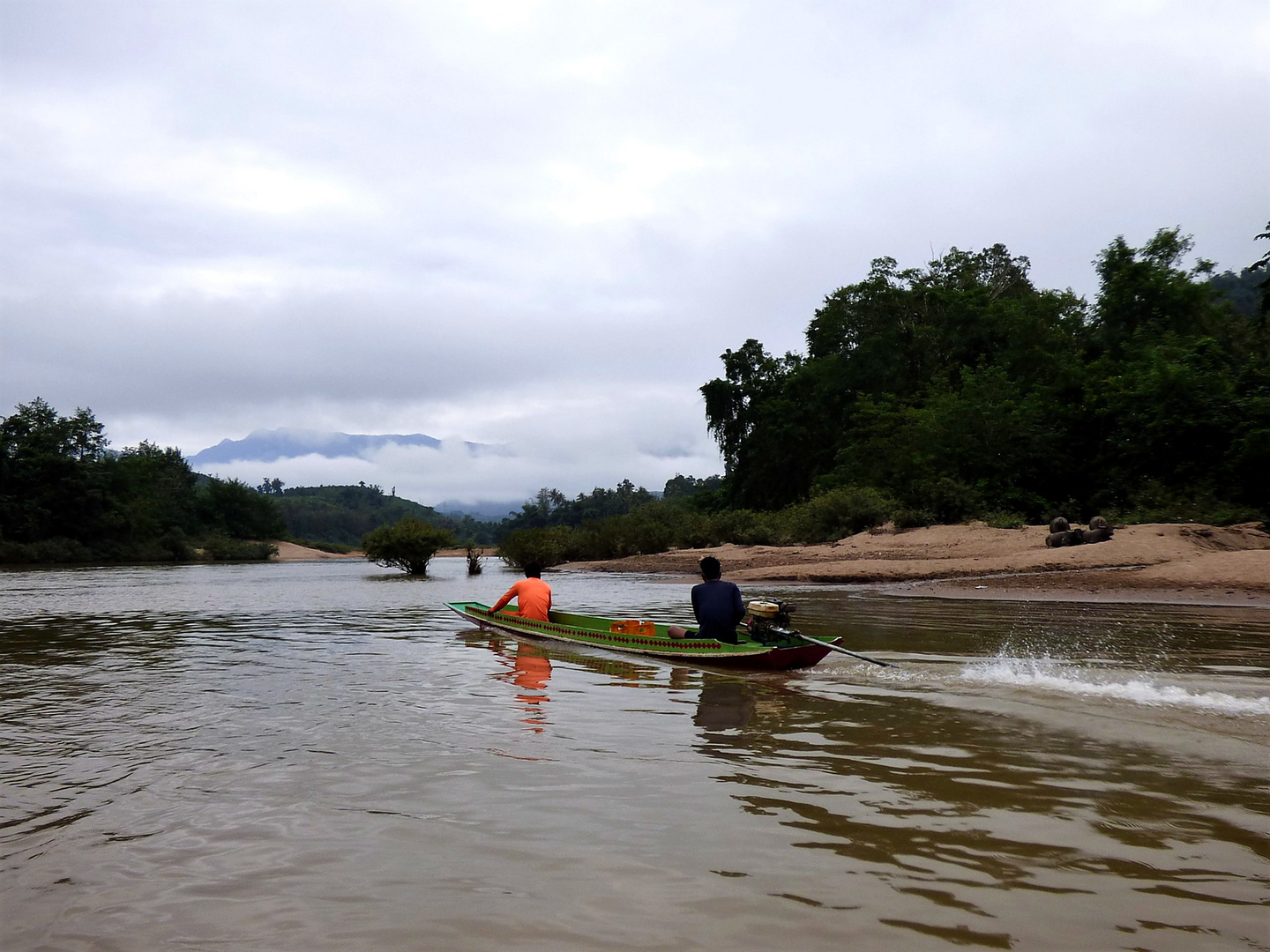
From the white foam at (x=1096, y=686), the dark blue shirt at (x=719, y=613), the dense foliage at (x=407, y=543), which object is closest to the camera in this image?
the white foam at (x=1096, y=686)

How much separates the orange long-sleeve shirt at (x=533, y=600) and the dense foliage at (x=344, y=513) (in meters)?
102

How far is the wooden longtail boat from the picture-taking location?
10.8m

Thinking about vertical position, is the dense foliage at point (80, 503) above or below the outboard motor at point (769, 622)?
above

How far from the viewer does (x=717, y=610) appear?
11.4m

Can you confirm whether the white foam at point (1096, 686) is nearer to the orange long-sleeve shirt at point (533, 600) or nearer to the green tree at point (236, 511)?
the orange long-sleeve shirt at point (533, 600)

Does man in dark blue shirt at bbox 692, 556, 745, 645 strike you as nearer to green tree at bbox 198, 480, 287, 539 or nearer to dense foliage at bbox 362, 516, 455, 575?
dense foliage at bbox 362, 516, 455, 575

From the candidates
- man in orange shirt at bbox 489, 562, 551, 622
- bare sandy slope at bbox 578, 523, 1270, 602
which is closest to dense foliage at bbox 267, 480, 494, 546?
bare sandy slope at bbox 578, 523, 1270, 602

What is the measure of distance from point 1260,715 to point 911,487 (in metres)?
31.2

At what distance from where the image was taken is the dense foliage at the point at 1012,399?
28.8 m

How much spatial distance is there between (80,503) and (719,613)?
7332 centimetres

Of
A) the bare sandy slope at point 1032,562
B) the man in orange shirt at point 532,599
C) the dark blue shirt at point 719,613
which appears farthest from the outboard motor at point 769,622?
the bare sandy slope at point 1032,562

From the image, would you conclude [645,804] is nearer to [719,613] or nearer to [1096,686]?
[1096,686]

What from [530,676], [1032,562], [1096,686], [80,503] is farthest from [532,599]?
[80,503]

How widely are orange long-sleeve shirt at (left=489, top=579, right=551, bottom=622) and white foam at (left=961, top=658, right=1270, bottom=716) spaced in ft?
24.0
